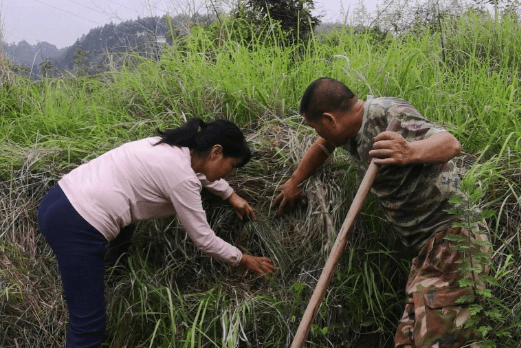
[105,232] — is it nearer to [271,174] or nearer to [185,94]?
[271,174]

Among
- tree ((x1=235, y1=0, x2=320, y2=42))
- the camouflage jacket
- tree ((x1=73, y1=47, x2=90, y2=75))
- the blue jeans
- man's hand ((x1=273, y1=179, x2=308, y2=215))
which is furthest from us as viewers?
tree ((x1=73, y1=47, x2=90, y2=75))

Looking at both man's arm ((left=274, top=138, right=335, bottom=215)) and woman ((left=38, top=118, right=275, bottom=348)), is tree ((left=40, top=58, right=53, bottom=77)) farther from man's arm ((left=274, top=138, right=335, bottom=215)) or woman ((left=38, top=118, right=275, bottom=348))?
man's arm ((left=274, top=138, right=335, bottom=215))

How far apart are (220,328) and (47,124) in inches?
80.1

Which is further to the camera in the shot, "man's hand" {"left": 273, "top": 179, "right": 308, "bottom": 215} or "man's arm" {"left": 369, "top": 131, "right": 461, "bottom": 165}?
"man's hand" {"left": 273, "top": 179, "right": 308, "bottom": 215}

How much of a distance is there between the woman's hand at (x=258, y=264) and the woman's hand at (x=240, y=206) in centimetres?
25

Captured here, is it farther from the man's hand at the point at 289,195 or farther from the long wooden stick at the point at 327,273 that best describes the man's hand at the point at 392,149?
the man's hand at the point at 289,195

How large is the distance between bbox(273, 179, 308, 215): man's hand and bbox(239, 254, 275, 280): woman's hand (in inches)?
12.3

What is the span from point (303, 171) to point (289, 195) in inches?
6.1

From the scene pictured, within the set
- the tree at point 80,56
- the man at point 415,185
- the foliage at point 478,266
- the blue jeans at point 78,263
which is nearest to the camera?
the foliage at point 478,266

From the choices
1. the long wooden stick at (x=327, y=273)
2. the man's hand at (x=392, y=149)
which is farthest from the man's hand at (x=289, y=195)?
the man's hand at (x=392, y=149)

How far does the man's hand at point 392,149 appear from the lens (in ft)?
6.25

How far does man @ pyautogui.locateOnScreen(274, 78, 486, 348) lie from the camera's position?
196 cm

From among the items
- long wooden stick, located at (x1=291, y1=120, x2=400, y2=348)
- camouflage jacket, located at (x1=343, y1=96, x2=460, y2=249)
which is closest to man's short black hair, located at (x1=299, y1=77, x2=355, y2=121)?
camouflage jacket, located at (x1=343, y1=96, x2=460, y2=249)

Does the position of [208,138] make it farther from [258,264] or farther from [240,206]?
[258,264]
